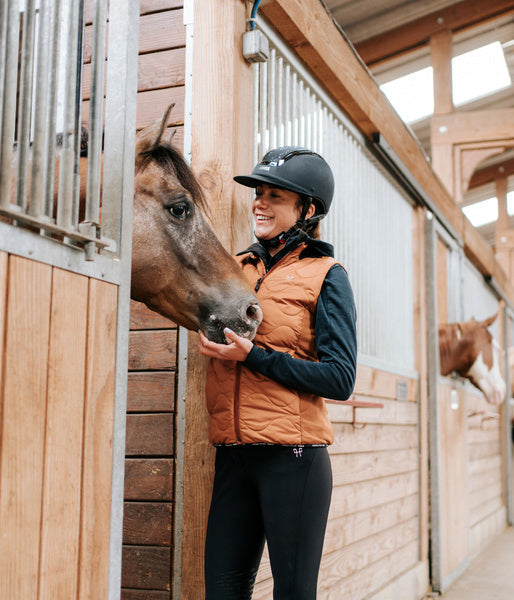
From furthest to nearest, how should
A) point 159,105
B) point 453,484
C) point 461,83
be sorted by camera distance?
point 461,83, point 453,484, point 159,105

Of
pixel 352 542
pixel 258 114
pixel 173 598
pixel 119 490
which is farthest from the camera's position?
pixel 352 542

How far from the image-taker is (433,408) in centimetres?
415

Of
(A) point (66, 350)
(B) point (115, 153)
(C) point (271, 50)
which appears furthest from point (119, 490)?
(C) point (271, 50)

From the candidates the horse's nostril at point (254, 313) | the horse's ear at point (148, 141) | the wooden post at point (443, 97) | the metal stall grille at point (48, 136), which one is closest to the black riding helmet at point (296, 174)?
the horse's ear at point (148, 141)

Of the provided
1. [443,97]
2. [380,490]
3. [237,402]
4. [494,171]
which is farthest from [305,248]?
[494,171]

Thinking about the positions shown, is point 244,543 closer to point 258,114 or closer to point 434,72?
point 258,114

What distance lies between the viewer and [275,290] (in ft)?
5.48

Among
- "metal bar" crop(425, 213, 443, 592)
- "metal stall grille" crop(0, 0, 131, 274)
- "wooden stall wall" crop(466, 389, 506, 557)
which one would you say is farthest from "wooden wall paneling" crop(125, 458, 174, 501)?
"wooden stall wall" crop(466, 389, 506, 557)

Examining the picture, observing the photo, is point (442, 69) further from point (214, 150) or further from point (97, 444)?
point (97, 444)

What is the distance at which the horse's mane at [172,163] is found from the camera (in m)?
1.70

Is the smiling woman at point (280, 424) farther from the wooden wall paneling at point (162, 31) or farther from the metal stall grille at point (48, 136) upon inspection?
the wooden wall paneling at point (162, 31)

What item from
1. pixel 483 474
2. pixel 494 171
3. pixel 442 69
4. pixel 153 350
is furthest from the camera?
pixel 494 171

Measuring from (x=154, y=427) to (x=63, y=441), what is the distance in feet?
2.72

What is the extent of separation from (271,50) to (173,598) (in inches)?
69.0
